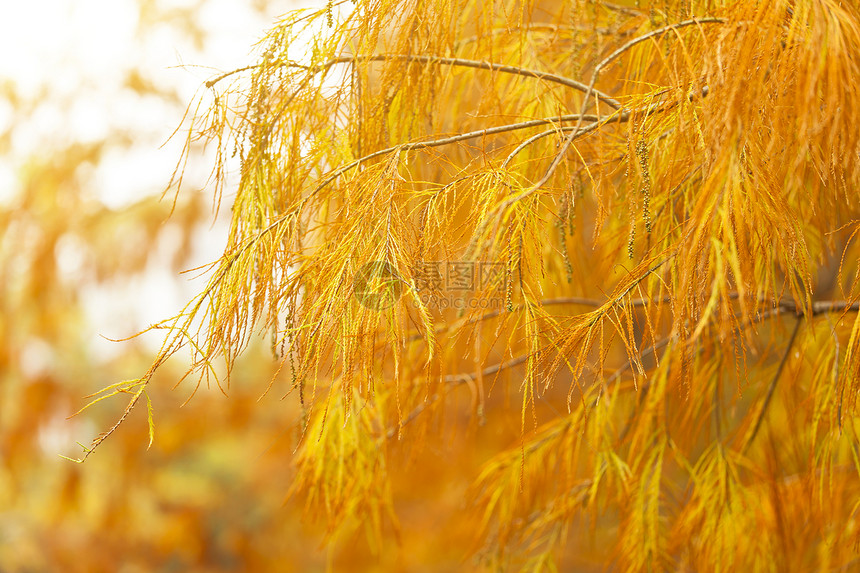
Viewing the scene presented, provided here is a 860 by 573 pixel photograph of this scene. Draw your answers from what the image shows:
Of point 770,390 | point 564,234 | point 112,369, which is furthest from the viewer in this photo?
point 112,369

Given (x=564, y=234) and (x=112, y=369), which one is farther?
(x=112, y=369)

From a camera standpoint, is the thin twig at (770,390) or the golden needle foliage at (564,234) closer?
the golden needle foliage at (564,234)

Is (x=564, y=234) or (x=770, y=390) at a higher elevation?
(x=564, y=234)

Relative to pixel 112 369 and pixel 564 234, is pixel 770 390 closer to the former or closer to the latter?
pixel 564 234

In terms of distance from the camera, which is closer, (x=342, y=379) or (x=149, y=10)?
(x=342, y=379)

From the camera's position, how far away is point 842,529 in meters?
1.06

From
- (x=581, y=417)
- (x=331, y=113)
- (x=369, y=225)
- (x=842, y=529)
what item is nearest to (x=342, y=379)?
(x=369, y=225)

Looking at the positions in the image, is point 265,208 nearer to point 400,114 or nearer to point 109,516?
point 400,114

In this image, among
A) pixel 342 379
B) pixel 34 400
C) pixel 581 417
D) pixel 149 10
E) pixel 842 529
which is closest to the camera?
pixel 342 379

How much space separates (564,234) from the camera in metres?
0.90

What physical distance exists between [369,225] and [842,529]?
2.91ft

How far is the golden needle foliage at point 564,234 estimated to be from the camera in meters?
0.65

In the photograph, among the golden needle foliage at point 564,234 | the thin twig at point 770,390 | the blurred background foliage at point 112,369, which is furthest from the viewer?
the blurred background foliage at point 112,369

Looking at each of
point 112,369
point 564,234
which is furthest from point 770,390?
point 112,369
